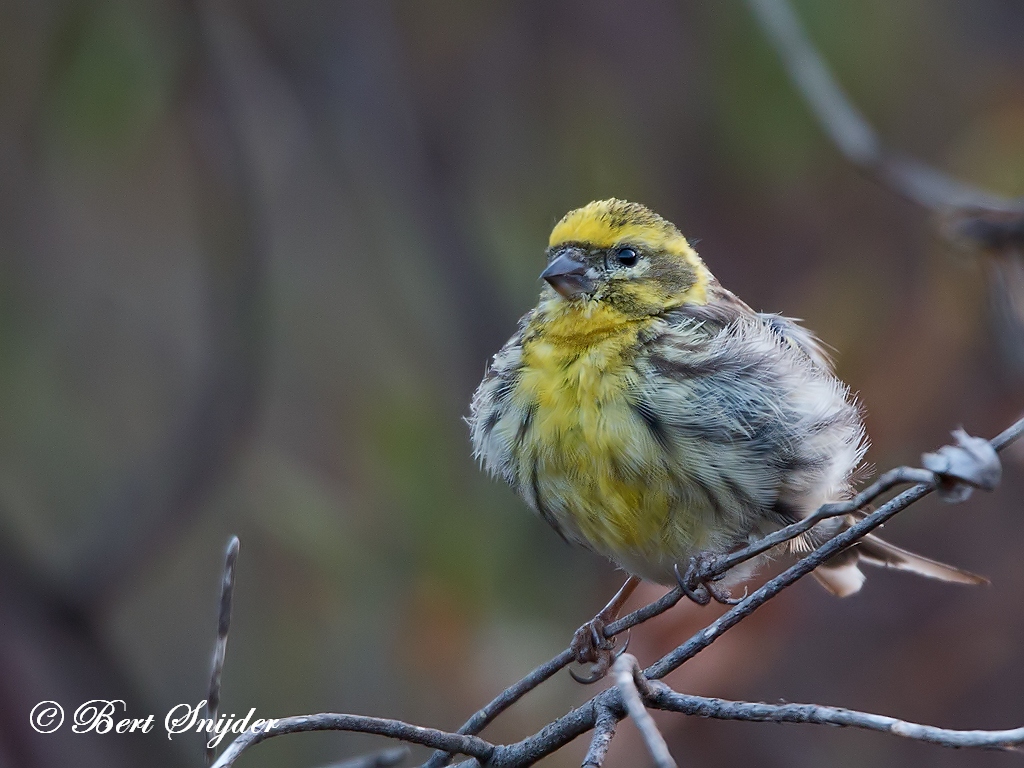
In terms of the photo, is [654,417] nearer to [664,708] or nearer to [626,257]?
[626,257]

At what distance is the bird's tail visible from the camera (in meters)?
3.10

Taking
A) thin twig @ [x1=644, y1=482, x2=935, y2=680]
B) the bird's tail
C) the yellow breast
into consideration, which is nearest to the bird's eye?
the yellow breast

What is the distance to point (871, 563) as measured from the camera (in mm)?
3477

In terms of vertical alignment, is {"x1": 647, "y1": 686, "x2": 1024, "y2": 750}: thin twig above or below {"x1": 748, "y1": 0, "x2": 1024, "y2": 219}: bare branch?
below

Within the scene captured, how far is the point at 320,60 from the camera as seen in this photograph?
5.74m

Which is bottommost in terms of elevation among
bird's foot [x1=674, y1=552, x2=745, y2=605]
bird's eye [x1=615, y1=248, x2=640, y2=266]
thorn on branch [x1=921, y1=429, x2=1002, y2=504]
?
thorn on branch [x1=921, y1=429, x2=1002, y2=504]

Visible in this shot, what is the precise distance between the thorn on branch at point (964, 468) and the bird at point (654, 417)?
4.54 ft

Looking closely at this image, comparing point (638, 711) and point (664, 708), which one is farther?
point (664, 708)

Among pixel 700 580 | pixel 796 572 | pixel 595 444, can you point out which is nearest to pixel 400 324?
pixel 595 444

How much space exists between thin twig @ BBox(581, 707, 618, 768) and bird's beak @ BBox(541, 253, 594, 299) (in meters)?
1.70

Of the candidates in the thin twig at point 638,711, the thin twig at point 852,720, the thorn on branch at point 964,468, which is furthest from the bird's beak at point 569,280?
the thorn on branch at point 964,468

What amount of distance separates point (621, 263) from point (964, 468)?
203 cm

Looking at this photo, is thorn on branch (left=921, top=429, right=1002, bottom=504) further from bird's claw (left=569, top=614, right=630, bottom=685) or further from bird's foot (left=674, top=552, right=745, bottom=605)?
bird's claw (left=569, top=614, right=630, bottom=685)

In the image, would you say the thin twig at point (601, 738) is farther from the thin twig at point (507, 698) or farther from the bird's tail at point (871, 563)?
the bird's tail at point (871, 563)
